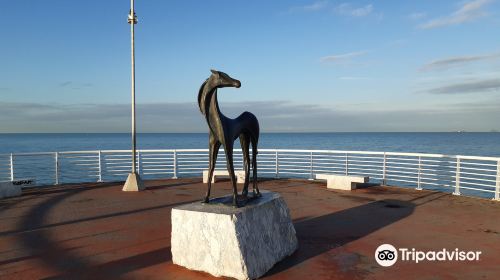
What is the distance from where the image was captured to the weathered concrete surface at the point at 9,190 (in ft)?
37.5

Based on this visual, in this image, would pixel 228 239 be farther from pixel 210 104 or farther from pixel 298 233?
pixel 298 233

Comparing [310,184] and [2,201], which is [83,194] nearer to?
[2,201]

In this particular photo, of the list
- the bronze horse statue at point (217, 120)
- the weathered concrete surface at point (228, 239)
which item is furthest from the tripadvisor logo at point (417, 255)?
the bronze horse statue at point (217, 120)

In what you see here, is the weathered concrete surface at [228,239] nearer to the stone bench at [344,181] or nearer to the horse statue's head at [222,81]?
the horse statue's head at [222,81]

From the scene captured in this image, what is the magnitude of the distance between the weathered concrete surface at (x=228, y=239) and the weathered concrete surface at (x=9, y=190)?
853 cm

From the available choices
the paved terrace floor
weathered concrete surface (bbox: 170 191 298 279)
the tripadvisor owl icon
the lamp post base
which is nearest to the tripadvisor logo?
the tripadvisor owl icon

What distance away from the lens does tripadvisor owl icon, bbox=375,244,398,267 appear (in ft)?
19.0

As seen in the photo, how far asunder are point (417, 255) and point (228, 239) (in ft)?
10.4

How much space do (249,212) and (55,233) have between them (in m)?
4.38

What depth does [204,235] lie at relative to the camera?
5285 millimetres

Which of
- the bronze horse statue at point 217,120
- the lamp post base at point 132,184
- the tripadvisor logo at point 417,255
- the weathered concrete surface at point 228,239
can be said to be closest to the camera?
the weathered concrete surface at point 228,239

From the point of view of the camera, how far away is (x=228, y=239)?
507 cm

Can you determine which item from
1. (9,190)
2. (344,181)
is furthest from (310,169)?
(9,190)

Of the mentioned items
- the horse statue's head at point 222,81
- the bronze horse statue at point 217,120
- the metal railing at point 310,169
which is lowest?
the metal railing at point 310,169
